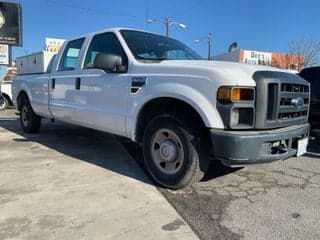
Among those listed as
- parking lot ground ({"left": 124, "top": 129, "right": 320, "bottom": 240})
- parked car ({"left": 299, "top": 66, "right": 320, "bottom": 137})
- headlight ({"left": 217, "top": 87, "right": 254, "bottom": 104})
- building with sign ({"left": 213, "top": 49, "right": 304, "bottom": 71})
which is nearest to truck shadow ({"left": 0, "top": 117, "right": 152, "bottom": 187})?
parking lot ground ({"left": 124, "top": 129, "right": 320, "bottom": 240})

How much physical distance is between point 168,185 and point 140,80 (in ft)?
4.45

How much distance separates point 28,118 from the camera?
8.63 m

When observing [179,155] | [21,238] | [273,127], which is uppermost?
[273,127]

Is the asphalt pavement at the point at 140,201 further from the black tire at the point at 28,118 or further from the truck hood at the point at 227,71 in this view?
the black tire at the point at 28,118

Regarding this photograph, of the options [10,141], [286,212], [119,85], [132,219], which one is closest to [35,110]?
[10,141]

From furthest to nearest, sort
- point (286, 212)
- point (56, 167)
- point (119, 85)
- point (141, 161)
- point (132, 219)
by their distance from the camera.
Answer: point (141, 161)
point (56, 167)
point (119, 85)
point (286, 212)
point (132, 219)

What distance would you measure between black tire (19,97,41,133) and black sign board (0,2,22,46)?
14.4m

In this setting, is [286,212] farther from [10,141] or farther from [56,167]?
[10,141]

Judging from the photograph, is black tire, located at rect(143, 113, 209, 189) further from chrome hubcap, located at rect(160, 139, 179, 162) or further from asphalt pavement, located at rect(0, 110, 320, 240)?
asphalt pavement, located at rect(0, 110, 320, 240)

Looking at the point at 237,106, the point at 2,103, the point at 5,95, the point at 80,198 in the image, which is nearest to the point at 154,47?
the point at 237,106

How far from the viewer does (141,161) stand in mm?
5984

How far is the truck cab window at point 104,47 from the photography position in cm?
526

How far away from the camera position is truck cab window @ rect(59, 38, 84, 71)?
6425 millimetres

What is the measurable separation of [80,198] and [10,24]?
20193mm
